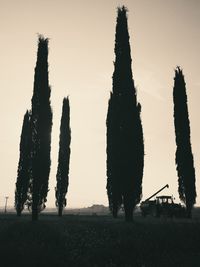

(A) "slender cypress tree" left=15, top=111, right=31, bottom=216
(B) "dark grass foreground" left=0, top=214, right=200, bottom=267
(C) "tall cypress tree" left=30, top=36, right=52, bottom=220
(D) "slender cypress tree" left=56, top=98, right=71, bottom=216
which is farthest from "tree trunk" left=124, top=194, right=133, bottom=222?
(D) "slender cypress tree" left=56, top=98, right=71, bottom=216

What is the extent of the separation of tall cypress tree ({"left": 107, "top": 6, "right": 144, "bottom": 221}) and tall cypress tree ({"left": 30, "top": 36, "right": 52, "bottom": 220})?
5227 millimetres

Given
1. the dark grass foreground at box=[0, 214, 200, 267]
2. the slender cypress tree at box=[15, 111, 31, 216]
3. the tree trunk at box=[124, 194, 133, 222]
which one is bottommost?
the dark grass foreground at box=[0, 214, 200, 267]

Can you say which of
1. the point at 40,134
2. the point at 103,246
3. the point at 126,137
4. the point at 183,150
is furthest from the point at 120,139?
the point at 183,150

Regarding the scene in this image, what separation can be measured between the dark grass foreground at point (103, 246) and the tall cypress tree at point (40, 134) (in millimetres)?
6382

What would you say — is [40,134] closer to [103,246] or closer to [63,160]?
[63,160]

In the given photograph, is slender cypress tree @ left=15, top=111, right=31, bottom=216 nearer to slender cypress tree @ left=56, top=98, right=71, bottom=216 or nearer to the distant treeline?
the distant treeline

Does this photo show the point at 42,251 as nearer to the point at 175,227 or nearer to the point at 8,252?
the point at 8,252

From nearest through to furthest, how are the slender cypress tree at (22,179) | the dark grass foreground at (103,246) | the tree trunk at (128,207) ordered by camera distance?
the dark grass foreground at (103,246) → the tree trunk at (128,207) → the slender cypress tree at (22,179)

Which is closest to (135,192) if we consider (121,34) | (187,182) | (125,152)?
(125,152)

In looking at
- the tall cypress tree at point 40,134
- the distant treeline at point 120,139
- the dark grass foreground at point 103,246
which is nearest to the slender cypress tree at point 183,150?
the distant treeline at point 120,139

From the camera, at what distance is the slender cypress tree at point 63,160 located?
33.1 metres

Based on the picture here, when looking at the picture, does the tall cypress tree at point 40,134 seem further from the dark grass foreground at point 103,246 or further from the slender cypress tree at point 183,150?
the slender cypress tree at point 183,150

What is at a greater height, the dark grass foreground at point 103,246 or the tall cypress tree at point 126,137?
the tall cypress tree at point 126,137

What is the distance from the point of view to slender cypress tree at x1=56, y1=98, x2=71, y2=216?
33.1 meters
